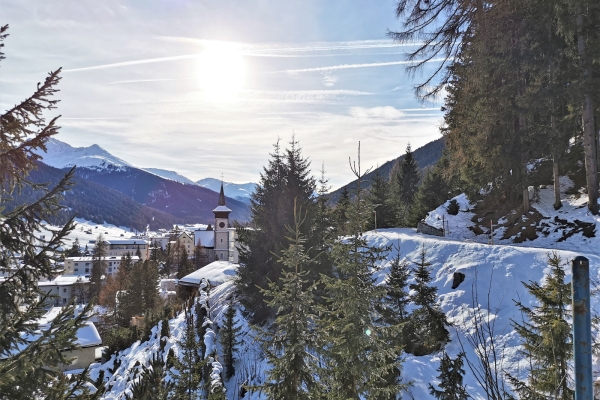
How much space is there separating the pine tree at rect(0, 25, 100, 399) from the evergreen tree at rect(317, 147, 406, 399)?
334 centimetres

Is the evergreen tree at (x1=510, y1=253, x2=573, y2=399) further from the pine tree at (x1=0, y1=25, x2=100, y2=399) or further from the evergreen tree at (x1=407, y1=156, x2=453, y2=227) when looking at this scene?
the evergreen tree at (x1=407, y1=156, x2=453, y2=227)

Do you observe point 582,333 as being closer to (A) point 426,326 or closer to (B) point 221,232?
(A) point 426,326

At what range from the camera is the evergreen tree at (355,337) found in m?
5.38

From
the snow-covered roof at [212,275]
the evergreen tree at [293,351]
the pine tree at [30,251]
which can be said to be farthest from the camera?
the snow-covered roof at [212,275]

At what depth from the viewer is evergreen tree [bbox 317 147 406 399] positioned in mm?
5379

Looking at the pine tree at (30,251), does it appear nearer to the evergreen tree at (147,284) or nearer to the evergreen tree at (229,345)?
the evergreen tree at (229,345)

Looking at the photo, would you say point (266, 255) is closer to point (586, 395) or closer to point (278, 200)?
point (278, 200)

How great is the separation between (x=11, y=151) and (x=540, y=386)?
7.60 m

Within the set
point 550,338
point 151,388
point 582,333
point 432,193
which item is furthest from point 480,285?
point 432,193

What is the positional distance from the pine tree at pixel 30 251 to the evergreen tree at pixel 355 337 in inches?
132

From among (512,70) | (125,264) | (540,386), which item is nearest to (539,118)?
(512,70)

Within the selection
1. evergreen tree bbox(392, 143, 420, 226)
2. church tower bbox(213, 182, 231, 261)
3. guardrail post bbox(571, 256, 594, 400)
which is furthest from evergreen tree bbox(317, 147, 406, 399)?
church tower bbox(213, 182, 231, 261)

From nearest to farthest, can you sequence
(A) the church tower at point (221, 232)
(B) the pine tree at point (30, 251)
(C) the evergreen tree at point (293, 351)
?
(B) the pine tree at point (30, 251) → (C) the evergreen tree at point (293, 351) → (A) the church tower at point (221, 232)

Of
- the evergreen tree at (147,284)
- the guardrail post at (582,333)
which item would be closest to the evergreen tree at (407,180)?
the evergreen tree at (147,284)
